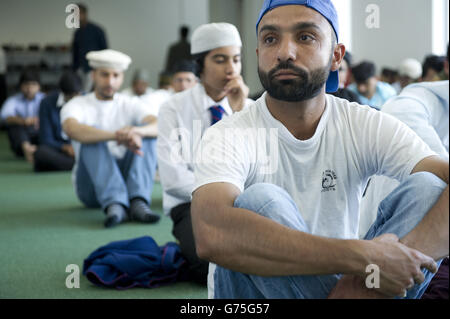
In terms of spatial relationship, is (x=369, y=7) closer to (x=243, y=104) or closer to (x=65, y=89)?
(x=243, y=104)

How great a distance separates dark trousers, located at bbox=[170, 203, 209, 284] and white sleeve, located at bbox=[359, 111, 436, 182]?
2.94ft

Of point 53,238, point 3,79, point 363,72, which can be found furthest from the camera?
point 3,79

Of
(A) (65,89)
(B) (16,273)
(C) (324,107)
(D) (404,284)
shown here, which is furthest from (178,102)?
Answer: (A) (65,89)

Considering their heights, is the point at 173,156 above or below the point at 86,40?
below

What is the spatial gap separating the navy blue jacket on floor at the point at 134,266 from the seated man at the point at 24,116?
453cm

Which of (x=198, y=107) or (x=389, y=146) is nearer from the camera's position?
(x=389, y=146)

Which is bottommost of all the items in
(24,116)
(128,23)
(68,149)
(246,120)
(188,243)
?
(68,149)

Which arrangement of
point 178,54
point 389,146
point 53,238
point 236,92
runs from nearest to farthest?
point 389,146
point 236,92
point 53,238
point 178,54

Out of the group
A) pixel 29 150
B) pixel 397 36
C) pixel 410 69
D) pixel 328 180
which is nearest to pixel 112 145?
pixel 328 180

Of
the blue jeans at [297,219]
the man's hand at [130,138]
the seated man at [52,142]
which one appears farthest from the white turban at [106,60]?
the blue jeans at [297,219]

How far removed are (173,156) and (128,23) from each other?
9944 millimetres

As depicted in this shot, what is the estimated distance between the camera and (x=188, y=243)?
2.23 metres

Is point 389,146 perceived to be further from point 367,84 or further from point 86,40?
point 86,40

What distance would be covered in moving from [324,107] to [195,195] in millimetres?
418
